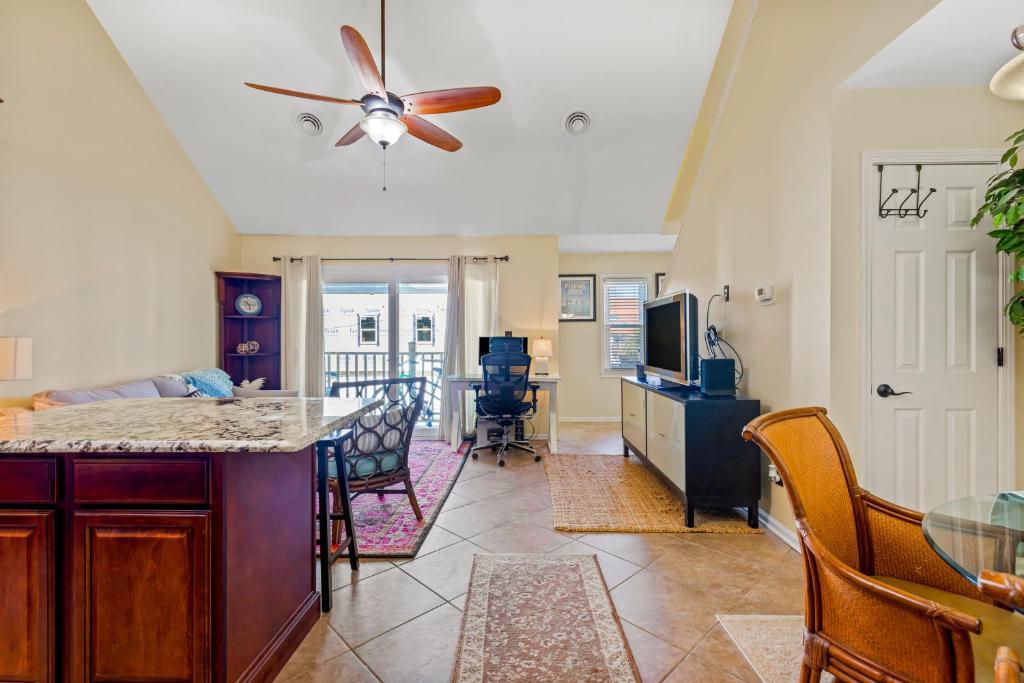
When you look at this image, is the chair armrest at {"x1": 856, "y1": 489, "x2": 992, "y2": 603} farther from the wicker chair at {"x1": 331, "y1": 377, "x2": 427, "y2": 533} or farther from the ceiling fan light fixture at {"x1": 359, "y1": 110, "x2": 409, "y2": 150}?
the ceiling fan light fixture at {"x1": 359, "y1": 110, "x2": 409, "y2": 150}

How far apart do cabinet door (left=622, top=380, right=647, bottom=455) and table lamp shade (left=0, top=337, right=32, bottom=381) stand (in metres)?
3.77

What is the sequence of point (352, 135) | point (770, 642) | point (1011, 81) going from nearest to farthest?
point (1011, 81)
point (770, 642)
point (352, 135)

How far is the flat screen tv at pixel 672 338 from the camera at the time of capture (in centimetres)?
295

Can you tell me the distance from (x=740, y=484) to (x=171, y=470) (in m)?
2.81

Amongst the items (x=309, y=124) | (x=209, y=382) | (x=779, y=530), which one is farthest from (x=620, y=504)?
(x=309, y=124)

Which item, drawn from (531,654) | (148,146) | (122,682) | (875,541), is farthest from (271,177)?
(875,541)

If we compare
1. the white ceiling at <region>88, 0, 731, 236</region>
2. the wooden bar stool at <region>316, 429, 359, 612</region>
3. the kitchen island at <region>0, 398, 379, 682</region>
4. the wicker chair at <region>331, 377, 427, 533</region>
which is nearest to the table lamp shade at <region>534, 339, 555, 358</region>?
the white ceiling at <region>88, 0, 731, 236</region>

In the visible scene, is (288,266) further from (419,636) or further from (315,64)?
(419,636)

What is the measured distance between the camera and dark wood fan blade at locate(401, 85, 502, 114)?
235 cm

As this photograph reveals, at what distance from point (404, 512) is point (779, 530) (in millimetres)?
2315

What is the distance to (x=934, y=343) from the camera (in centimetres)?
215

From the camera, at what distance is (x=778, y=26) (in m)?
2.48

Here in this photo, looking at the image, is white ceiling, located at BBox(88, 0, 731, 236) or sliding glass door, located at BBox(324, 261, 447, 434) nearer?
white ceiling, located at BBox(88, 0, 731, 236)

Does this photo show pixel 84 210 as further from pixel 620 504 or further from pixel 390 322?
pixel 620 504
